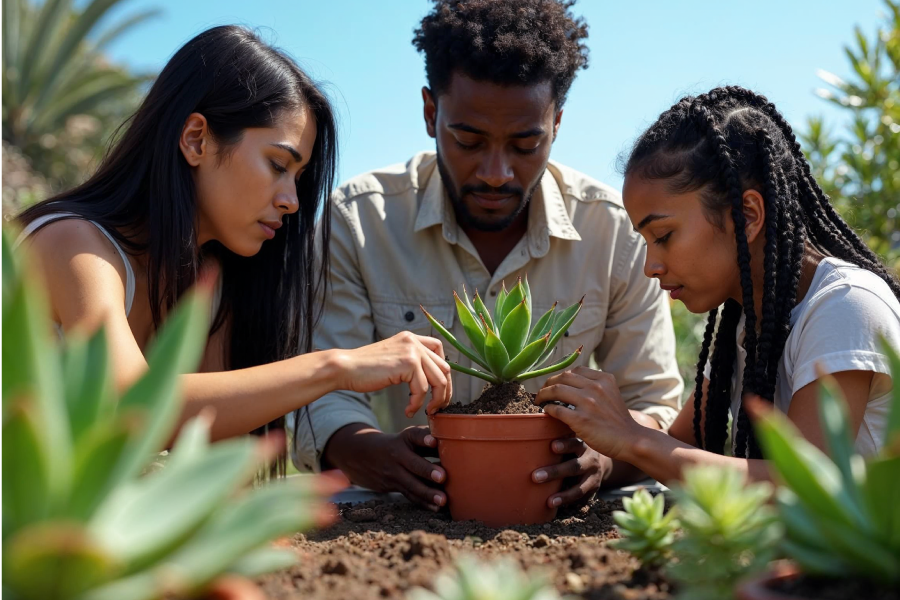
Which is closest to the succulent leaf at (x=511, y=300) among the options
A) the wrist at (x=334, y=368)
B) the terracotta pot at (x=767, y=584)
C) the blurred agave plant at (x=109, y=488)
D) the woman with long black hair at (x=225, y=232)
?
the woman with long black hair at (x=225, y=232)

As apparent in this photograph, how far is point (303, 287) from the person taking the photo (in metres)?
2.94

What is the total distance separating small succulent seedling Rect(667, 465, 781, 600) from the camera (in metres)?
1.12

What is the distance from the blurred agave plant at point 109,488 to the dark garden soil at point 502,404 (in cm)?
114

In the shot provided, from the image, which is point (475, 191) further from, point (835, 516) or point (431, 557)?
point (835, 516)

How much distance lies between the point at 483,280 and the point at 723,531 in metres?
2.38

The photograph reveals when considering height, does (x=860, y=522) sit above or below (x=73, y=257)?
below

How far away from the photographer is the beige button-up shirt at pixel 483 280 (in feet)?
11.1

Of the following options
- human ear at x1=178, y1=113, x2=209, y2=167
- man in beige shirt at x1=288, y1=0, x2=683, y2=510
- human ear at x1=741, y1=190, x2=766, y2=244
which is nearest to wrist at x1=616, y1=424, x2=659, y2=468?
human ear at x1=741, y1=190, x2=766, y2=244

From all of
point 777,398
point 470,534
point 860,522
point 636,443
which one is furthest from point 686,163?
point 860,522

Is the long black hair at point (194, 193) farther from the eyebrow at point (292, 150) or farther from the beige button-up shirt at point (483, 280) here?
the beige button-up shirt at point (483, 280)

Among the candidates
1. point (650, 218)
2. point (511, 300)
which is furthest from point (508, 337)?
point (650, 218)

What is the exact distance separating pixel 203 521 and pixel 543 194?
273cm

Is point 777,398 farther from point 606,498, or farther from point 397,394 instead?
point 397,394

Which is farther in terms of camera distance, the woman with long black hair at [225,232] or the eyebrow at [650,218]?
the eyebrow at [650,218]
